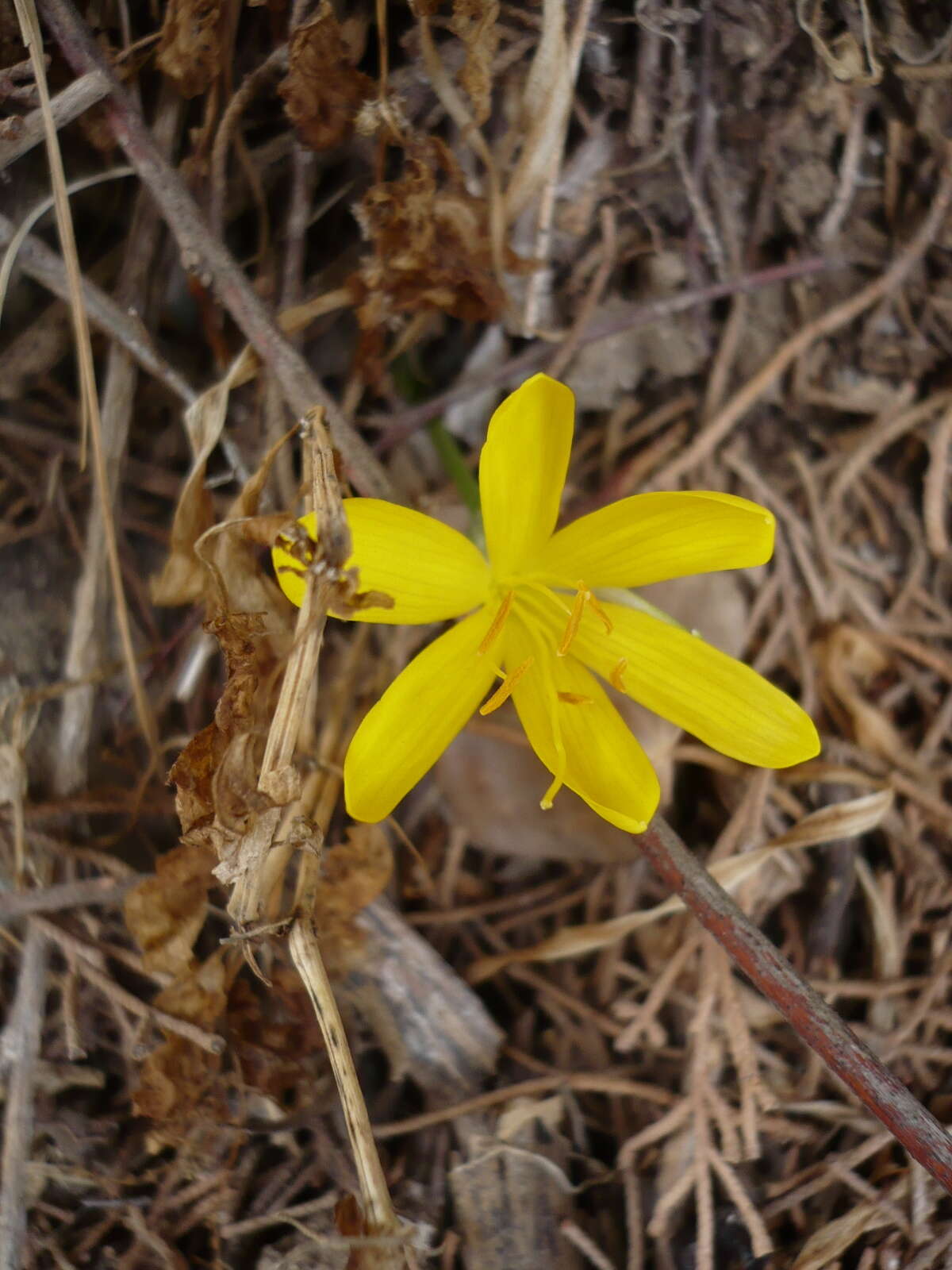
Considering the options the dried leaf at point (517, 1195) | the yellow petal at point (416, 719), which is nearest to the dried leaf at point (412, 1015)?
the dried leaf at point (517, 1195)

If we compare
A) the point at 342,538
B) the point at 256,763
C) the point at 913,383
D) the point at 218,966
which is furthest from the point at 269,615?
the point at 913,383

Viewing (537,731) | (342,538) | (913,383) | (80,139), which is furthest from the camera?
(913,383)

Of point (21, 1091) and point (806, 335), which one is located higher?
point (806, 335)

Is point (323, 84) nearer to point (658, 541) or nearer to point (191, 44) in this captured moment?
point (191, 44)

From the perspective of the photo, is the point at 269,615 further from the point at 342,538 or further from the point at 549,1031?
the point at 549,1031

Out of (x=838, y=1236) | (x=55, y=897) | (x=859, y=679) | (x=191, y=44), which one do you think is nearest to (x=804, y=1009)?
(x=838, y=1236)

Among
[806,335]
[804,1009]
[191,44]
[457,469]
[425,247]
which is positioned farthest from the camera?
[806,335]

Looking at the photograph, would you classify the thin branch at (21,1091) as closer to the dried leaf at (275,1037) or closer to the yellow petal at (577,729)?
the dried leaf at (275,1037)
